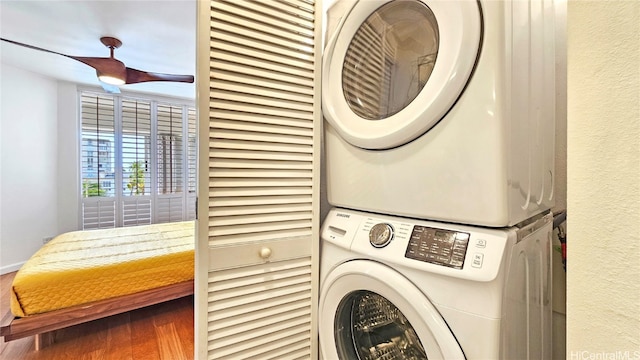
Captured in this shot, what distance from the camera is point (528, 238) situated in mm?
826

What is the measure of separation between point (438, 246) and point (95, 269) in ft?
7.23

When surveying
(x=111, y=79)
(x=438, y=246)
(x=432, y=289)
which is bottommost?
(x=432, y=289)

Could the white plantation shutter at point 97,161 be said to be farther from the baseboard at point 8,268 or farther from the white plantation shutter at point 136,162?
the baseboard at point 8,268

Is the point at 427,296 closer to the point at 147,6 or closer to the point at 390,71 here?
the point at 390,71

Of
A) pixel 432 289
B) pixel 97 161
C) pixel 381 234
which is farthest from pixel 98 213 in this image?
pixel 432 289

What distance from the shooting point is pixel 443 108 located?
0.76 metres

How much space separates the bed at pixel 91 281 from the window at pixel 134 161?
5.45 feet

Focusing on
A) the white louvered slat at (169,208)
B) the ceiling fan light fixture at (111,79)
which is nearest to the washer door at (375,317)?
the ceiling fan light fixture at (111,79)

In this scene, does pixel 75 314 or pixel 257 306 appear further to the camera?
pixel 75 314

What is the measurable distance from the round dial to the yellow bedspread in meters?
1.88

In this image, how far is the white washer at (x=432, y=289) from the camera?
0.68 meters

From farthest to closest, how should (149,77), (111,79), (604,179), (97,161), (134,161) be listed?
(134,161) → (97,161) → (149,77) → (111,79) → (604,179)

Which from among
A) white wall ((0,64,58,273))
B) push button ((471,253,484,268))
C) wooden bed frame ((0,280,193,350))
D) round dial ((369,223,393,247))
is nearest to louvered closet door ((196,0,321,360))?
round dial ((369,223,393,247))

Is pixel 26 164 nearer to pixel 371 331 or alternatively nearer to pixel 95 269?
pixel 95 269
